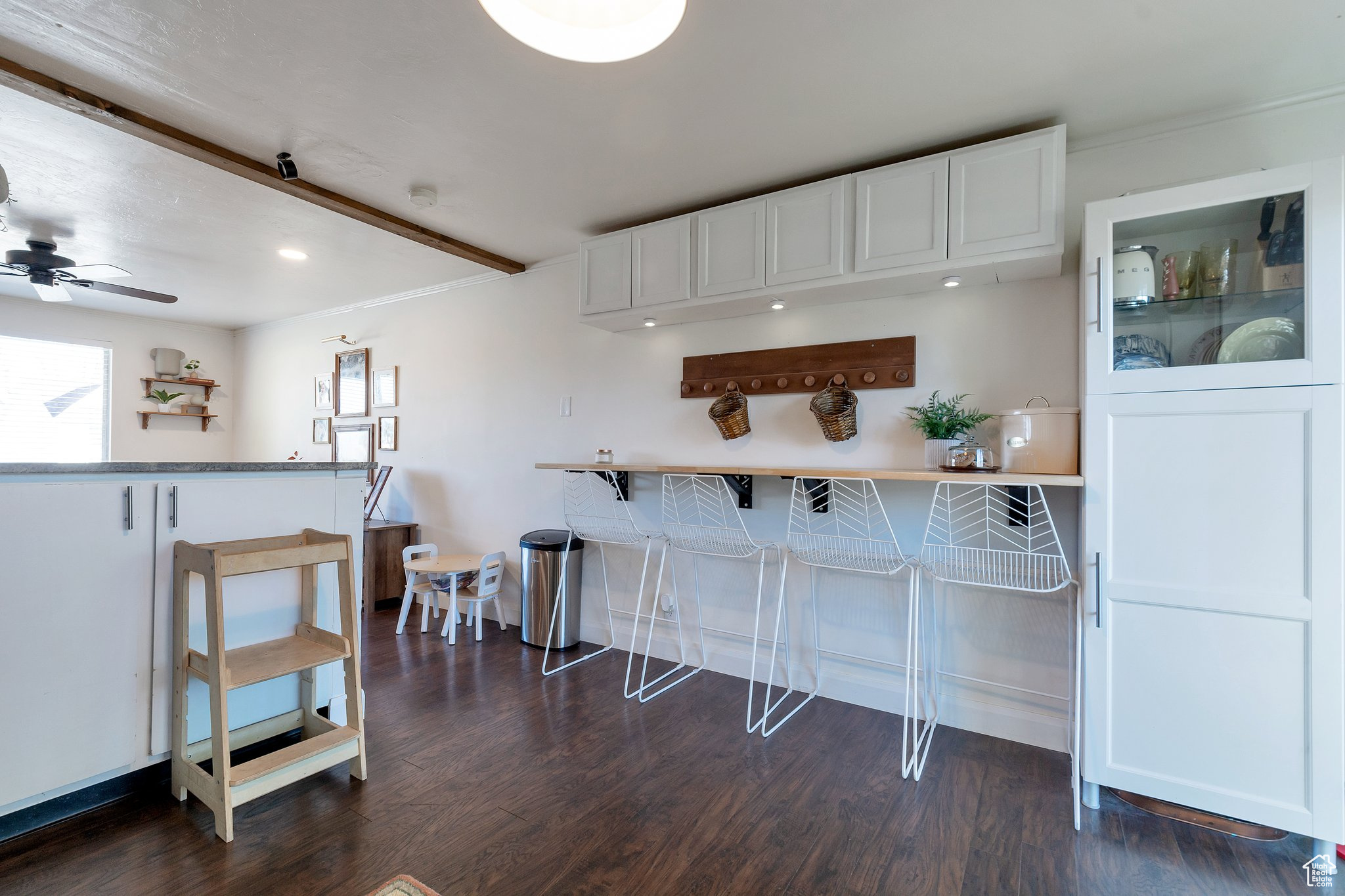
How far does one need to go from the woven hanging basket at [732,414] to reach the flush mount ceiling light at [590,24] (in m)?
1.78

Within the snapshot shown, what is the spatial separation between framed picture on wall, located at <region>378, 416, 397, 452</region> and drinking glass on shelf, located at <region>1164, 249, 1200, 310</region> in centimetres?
472

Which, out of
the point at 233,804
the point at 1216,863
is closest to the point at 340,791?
the point at 233,804

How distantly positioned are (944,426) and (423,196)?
100 inches

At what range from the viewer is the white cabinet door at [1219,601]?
5.74ft

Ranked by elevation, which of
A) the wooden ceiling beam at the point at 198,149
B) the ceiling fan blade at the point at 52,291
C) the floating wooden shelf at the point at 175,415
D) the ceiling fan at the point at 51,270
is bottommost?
the floating wooden shelf at the point at 175,415

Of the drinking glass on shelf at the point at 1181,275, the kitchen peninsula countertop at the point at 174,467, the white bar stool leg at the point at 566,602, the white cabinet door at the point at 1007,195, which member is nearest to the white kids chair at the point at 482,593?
the white bar stool leg at the point at 566,602

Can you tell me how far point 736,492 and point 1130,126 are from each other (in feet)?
7.05

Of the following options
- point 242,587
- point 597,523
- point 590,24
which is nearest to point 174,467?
point 242,587

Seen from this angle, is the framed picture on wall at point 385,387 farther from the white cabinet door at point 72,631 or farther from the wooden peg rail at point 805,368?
the white cabinet door at point 72,631

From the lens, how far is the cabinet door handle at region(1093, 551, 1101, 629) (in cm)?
202

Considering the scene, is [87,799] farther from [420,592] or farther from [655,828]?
[420,592]

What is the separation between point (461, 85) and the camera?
205 cm

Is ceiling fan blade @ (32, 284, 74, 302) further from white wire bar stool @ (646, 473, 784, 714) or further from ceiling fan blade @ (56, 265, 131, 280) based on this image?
white wire bar stool @ (646, 473, 784, 714)

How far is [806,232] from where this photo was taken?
2.63 metres
